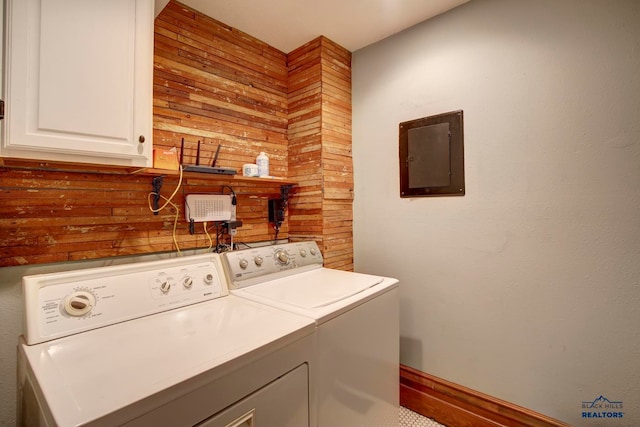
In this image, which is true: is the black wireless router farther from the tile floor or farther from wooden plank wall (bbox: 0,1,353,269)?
the tile floor

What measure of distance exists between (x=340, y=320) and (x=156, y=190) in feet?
3.60

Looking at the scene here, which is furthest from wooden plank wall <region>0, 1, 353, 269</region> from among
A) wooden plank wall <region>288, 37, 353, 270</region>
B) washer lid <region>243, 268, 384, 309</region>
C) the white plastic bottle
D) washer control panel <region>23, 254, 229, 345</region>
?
washer lid <region>243, 268, 384, 309</region>

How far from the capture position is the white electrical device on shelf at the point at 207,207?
1.59 metres

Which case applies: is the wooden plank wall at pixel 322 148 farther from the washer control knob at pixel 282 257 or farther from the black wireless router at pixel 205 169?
the black wireless router at pixel 205 169

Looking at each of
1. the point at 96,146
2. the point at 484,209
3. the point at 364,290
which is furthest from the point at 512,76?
the point at 96,146

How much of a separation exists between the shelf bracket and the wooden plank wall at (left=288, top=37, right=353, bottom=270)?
0.89m

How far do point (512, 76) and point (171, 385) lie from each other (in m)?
1.95

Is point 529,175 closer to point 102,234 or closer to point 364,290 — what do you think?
point 364,290

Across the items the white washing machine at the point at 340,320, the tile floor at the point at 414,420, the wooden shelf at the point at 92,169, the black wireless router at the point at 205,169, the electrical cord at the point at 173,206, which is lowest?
the tile floor at the point at 414,420

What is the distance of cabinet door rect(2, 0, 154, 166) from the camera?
2.99 ft

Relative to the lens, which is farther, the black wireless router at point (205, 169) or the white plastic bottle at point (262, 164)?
the white plastic bottle at point (262, 164)

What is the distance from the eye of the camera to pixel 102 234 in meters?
1.33

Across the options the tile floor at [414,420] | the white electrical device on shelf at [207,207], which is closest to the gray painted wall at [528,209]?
the tile floor at [414,420]

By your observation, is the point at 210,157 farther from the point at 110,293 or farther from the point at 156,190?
the point at 110,293
